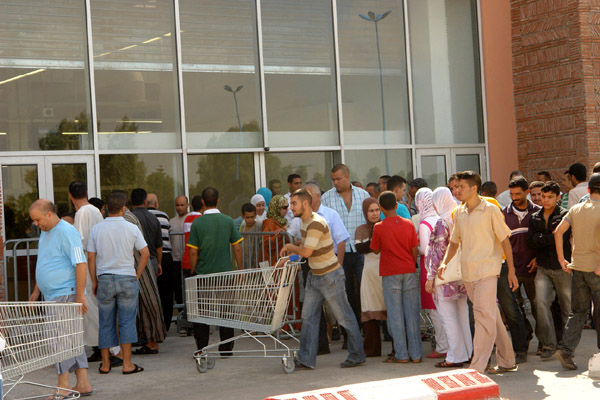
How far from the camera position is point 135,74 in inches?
590

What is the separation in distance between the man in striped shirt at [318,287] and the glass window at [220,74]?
247 inches

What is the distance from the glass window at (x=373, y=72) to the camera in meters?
16.8

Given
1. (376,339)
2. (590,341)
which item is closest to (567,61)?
(590,341)

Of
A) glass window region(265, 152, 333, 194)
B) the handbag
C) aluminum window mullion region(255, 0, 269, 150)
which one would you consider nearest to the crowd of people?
the handbag

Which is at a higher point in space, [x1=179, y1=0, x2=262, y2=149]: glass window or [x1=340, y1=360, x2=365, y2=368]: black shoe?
[x1=179, y1=0, x2=262, y2=149]: glass window

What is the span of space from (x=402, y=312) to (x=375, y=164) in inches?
294

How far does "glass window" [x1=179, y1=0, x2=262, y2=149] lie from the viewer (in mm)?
15359

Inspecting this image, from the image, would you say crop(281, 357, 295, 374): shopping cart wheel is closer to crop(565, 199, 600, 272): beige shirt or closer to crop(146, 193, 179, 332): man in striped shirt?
crop(565, 199, 600, 272): beige shirt

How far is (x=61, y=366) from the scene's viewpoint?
8.34 metres

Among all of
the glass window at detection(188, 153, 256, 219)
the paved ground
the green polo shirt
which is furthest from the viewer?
the glass window at detection(188, 153, 256, 219)

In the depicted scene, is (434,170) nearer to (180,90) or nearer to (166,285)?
(180,90)

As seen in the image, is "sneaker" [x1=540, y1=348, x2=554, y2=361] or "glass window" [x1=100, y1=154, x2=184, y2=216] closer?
"sneaker" [x1=540, y1=348, x2=554, y2=361]

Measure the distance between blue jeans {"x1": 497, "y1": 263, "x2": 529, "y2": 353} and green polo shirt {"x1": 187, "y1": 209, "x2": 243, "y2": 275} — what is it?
327cm

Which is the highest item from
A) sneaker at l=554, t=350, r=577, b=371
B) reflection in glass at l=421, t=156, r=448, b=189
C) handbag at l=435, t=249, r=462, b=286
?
reflection in glass at l=421, t=156, r=448, b=189
